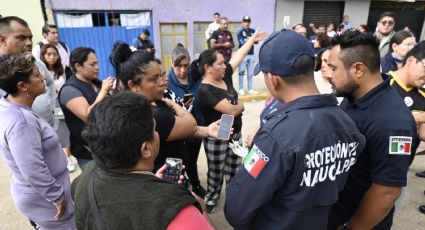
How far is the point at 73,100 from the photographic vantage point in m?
2.38

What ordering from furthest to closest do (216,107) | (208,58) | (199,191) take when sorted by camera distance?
(199,191), (208,58), (216,107)

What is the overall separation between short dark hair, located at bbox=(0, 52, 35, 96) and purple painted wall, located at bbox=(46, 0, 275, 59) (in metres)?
8.42

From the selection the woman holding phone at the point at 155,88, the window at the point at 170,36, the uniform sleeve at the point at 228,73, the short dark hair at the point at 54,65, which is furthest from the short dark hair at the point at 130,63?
the window at the point at 170,36

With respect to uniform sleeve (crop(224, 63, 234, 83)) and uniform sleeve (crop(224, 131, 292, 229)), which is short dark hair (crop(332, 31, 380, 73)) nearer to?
uniform sleeve (crop(224, 131, 292, 229))

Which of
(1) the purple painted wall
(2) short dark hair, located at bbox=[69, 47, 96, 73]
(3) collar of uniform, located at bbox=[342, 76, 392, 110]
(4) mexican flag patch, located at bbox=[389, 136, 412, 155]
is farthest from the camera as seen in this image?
(1) the purple painted wall

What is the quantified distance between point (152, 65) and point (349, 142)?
1394mm

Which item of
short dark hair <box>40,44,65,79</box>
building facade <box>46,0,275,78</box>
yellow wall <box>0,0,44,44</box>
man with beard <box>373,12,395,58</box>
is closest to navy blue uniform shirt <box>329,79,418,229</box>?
man with beard <box>373,12,395,58</box>

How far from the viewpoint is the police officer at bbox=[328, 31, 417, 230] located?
1587 millimetres

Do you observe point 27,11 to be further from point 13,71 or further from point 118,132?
point 118,132

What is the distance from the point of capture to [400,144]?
1.57 meters

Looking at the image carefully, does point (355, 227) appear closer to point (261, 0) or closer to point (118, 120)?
point (118, 120)

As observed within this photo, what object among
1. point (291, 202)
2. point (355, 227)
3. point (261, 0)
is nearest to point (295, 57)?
point (291, 202)

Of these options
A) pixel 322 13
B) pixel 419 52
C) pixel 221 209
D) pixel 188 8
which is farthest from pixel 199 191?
pixel 322 13

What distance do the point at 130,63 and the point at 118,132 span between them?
1.08m
